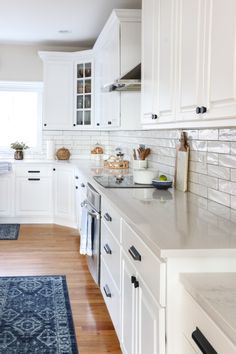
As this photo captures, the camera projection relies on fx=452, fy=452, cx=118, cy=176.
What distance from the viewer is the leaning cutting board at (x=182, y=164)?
2.93 meters

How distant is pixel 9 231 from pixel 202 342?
488 centimetres

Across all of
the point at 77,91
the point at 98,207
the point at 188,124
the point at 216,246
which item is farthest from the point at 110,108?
the point at 216,246

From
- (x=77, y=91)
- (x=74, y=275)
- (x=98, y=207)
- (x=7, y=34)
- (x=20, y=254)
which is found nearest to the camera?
(x=98, y=207)

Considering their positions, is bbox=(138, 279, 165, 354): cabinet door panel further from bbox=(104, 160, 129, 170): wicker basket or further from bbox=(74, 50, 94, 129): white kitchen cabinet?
bbox=(74, 50, 94, 129): white kitchen cabinet

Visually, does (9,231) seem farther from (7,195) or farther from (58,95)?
(58,95)

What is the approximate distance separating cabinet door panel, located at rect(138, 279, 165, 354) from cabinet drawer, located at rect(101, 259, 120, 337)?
60cm

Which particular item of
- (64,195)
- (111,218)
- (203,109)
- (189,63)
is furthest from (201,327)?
(64,195)

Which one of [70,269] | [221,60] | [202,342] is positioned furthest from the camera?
[70,269]

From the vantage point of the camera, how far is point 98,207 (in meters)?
3.24

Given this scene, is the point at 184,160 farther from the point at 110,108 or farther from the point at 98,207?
the point at 110,108

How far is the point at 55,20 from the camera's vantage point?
5.30 meters

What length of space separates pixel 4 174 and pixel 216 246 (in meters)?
5.06

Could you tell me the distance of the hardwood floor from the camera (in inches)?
110

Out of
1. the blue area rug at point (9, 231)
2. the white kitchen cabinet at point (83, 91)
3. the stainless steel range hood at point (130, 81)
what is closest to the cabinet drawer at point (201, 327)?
the stainless steel range hood at point (130, 81)
